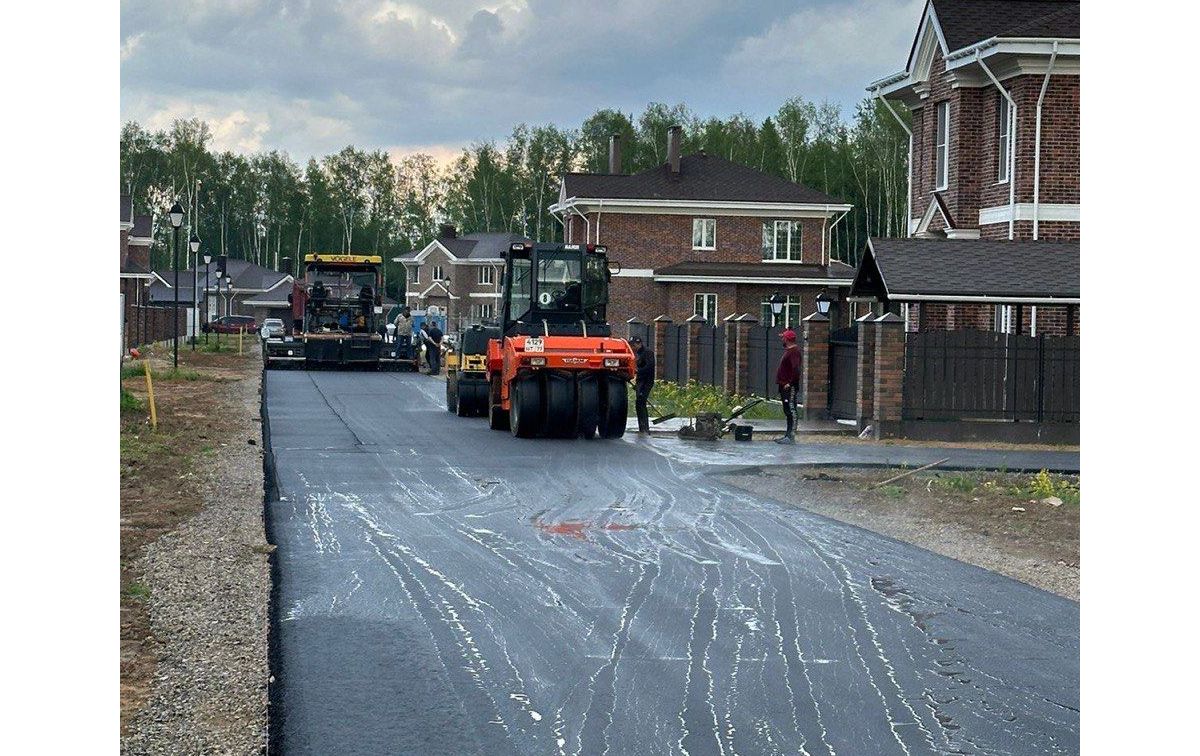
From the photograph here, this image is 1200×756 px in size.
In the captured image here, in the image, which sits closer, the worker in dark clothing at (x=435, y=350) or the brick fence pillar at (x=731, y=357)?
the brick fence pillar at (x=731, y=357)

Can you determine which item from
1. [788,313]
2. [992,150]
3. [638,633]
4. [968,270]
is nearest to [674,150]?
[788,313]

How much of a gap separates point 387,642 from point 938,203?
85.3ft

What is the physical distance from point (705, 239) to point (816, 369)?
3303cm

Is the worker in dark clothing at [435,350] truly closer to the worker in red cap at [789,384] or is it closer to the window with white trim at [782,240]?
the window with white trim at [782,240]

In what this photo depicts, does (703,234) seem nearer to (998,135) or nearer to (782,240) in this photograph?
(782,240)

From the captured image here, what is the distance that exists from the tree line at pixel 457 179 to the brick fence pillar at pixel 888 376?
176ft

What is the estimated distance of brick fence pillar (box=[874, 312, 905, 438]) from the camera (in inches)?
1013

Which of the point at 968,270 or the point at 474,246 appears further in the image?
the point at 474,246

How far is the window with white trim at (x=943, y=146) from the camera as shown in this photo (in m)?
33.0

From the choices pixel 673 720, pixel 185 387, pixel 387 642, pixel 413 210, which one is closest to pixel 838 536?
pixel 387 642

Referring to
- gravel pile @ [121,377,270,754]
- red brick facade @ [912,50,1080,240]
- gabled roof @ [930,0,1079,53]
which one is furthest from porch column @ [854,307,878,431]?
gravel pile @ [121,377,270,754]

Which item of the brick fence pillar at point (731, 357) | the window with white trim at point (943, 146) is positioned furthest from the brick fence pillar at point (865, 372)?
the brick fence pillar at point (731, 357)

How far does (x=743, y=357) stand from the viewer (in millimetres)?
→ 34969
